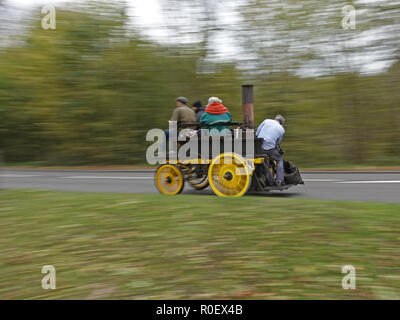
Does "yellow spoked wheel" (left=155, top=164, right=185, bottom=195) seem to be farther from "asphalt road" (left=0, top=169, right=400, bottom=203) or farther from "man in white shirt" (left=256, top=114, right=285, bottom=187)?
"man in white shirt" (left=256, top=114, right=285, bottom=187)

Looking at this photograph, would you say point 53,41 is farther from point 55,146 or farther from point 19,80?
point 55,146

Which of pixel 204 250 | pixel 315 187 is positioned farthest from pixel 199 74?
pixel 204 250

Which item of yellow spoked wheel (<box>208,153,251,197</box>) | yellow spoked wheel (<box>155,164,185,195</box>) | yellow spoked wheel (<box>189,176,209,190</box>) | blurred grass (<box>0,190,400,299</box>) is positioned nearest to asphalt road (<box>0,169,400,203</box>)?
yellow spoked wheel (<box>189,176,209,190</box>)

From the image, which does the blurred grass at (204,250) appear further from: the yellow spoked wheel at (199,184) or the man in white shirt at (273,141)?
the yellow spoked wheel at (199,184)

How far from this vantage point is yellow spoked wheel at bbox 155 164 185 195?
923cm

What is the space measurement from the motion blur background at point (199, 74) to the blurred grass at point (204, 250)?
39.0 feet

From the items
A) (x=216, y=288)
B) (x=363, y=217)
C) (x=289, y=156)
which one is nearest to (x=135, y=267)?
(x=216, y=288)

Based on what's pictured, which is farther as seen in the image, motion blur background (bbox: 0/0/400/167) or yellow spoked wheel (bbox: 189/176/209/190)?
motion blur background (bbox: 0/0/400/167)

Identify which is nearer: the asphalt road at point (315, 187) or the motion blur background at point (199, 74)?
the asphalt road at point (315, 187)

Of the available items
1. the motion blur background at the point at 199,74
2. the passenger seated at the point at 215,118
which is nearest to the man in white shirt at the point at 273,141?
the passenger seated at the point at 215,118

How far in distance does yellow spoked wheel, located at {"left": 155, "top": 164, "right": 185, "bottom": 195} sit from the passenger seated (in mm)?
1136

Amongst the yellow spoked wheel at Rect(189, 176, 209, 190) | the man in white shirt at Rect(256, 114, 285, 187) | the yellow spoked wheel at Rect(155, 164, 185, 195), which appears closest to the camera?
the man in white shirt at Rect(256, 114, 285, 187)

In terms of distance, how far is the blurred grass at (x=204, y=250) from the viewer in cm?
411

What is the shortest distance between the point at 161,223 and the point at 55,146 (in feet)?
59.0
